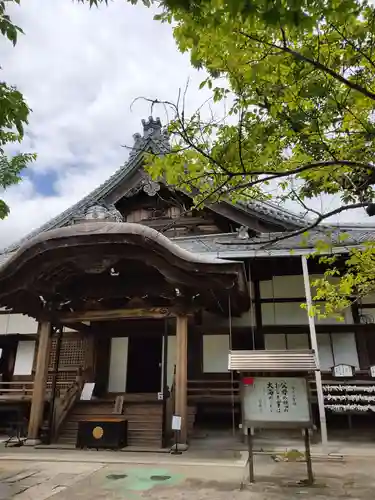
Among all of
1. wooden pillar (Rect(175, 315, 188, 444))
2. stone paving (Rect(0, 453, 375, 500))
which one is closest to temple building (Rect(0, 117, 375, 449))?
wooden pillar (Rect(175, 315, 188, 444))

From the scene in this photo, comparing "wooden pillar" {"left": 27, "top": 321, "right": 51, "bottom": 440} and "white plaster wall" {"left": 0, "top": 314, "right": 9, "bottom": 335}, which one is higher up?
"white plaster wall" {"left": 0, "top": 314, "right": 9, "bottom": 335}

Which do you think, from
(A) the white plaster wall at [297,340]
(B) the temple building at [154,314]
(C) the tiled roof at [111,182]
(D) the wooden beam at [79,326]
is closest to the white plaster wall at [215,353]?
(B) the temple building at [154,314]

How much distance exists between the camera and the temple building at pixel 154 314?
8.61m

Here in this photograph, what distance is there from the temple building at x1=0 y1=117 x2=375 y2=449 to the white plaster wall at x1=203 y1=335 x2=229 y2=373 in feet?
0.10

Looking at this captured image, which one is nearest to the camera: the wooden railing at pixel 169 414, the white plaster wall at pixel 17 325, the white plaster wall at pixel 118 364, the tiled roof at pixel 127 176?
the wooden railing at pixel 169 414

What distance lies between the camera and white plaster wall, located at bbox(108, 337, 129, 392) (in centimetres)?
1234

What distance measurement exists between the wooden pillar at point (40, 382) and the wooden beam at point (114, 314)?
0.53 meters

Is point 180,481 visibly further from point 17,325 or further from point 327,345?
point 17,325

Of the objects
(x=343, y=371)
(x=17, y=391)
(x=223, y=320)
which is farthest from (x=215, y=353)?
(x=17, y=391)

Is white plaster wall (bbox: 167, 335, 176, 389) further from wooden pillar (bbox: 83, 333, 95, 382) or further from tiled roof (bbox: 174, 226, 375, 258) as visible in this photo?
tiled roof (bbox: 174, 226, 375, 258)

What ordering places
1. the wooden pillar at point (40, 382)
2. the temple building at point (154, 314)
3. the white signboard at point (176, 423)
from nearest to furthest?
the white signboard at point (176, 423) → the temple building at point (154, 314) → the wooden pillar at point (40, 382)

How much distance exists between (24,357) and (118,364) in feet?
12.0

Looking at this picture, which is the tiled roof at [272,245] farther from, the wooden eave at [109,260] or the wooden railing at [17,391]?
the wooden railing at [17,391]

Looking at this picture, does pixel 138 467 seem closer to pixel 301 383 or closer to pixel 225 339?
pixel 301 383
